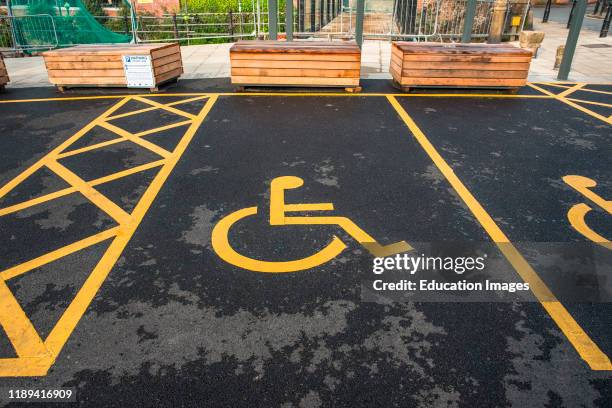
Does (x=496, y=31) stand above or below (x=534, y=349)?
above

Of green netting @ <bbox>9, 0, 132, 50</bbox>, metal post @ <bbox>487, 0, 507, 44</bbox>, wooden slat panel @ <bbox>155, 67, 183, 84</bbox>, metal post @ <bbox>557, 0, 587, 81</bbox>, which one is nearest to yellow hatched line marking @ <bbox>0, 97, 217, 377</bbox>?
wooden slat panel @ <bbox>155, 67, 183, 84</bbox>

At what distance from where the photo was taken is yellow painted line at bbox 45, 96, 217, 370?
10.8 ft

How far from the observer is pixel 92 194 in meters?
5.41

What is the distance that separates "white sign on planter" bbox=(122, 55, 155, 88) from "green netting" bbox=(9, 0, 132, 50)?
7647mm

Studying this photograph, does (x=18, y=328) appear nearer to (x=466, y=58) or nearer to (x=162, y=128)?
(x=162, y=128)

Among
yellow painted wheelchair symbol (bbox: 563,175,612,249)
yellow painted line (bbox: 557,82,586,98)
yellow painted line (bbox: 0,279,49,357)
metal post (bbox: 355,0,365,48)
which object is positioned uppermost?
metal post (bbox: 355,0,365,48)

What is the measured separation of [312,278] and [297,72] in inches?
273

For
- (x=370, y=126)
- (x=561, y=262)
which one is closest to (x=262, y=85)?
(x=370, y=126)

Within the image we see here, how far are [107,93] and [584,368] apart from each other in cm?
1064

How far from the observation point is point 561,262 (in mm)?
4102

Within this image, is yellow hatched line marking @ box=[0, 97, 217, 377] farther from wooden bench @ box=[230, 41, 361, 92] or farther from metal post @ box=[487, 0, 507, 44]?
metal post @ box=[487, 0, 507, 44]

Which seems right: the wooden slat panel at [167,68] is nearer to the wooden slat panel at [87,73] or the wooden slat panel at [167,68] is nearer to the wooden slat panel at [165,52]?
A: the wooden slat panel at [165,52]

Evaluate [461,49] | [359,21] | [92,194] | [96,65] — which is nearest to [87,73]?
[96,65]

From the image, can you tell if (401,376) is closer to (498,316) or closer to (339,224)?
(498,316)
